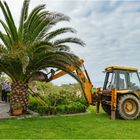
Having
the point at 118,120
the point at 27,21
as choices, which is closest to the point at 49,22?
the point at 27,21

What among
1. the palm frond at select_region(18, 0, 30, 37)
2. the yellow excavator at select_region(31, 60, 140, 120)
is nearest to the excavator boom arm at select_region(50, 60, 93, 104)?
the yellow excavator at select_region(31, 60, 140, 120)

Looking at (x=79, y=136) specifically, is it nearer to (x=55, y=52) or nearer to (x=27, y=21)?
(x=55, y=52)

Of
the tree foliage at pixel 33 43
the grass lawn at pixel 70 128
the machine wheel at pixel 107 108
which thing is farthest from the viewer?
the machine wheel at pixel 107 108

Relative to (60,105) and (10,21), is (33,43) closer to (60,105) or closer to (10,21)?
(10,21)

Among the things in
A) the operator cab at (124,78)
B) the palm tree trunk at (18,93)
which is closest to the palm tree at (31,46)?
the palm tree trunk at (18,93)

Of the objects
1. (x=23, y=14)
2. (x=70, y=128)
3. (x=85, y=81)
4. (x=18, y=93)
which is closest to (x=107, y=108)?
(x=85, y=81)

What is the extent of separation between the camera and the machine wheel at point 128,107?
699 inches

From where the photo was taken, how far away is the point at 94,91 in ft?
66.2

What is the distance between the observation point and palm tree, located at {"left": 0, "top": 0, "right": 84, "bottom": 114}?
1769 cm

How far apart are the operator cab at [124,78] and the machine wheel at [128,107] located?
612 mm

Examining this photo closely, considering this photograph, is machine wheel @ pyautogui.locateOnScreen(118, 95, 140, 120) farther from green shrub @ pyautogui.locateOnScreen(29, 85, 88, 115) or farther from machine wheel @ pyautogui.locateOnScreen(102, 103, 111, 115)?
green shrub @ pyautogui.locateOnScreen(29, 85, 88, 115)

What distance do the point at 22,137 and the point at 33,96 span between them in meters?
8.50

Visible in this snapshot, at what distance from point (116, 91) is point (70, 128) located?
4.20 meters

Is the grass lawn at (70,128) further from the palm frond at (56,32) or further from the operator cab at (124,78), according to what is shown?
the palm frond at (56,32)
